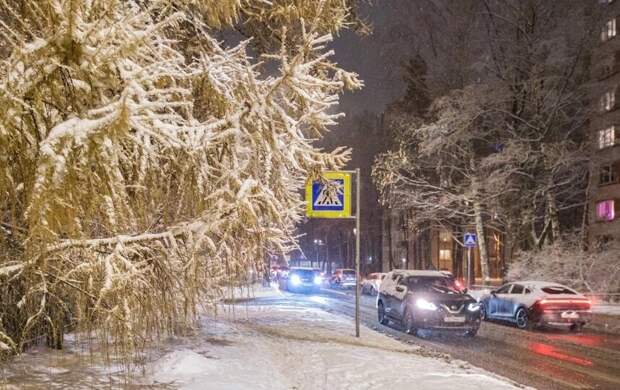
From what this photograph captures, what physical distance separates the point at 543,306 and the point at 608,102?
23.5 m

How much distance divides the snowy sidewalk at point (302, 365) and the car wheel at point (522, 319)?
7.75 m

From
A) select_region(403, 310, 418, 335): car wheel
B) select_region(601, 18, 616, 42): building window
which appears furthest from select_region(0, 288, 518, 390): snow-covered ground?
select_region(601, 18, 616, 42): building window

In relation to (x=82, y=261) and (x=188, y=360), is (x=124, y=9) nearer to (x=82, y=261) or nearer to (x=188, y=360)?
(x=82, y=261)

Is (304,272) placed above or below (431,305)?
above

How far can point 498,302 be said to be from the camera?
2288 cm

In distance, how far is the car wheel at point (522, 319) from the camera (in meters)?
20.9

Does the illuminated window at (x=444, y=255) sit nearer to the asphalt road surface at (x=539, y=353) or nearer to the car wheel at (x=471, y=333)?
the asphalt road surface at (x=539, y=353)

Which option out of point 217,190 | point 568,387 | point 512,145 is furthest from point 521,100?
point 217,190

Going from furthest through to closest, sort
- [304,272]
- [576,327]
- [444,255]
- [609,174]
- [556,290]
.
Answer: [444,255] < [304,272] < [609,174] < [556,290] < [576,327]

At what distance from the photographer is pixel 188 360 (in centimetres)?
939

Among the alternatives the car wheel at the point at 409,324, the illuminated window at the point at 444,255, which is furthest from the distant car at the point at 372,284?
the illuminated window at the point at 444,255

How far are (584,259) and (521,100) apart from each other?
8.14m

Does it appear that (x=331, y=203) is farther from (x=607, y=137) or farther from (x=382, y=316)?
(x=607, y=137)

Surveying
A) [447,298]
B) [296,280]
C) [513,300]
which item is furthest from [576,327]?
[296,280]
